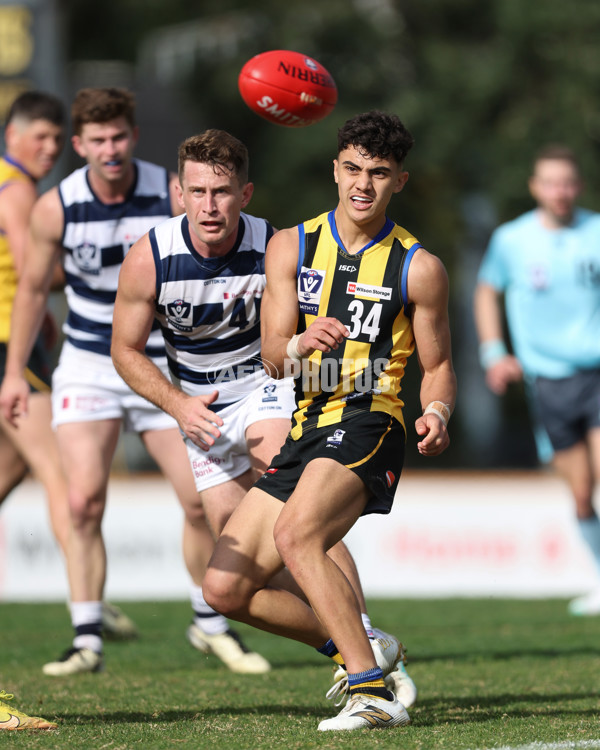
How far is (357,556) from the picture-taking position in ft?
37.9

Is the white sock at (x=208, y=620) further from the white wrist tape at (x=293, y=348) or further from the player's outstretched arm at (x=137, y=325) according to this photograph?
the white wrist tape at (x=293, y=348)

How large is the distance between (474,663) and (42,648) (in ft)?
8.26

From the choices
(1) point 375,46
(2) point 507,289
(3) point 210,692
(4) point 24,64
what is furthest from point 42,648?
(1) point 375,46

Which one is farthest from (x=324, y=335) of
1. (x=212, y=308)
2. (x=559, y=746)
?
(x=559, y=746)

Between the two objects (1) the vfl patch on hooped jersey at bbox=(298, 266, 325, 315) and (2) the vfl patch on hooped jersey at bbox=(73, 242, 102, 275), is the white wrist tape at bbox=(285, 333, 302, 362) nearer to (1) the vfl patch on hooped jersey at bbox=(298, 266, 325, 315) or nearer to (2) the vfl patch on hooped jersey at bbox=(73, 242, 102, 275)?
(1) the vfl patch on hooped jersey at bbox=(298, 266, 325, 315)

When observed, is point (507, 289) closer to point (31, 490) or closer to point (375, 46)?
point (31, 490)

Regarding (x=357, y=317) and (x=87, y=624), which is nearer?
(x=357, y=317)

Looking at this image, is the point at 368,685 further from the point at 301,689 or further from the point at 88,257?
the point at 88,257

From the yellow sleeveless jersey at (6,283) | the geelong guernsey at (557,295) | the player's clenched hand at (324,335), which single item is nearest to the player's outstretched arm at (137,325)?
the player's clenched hand at (324,335)

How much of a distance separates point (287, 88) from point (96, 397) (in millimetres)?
1984

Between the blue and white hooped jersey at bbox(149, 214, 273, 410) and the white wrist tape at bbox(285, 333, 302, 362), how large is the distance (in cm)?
76

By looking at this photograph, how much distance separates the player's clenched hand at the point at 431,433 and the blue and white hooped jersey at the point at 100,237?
2.37 metres

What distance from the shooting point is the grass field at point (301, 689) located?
4.34m

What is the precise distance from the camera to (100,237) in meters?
6.45
